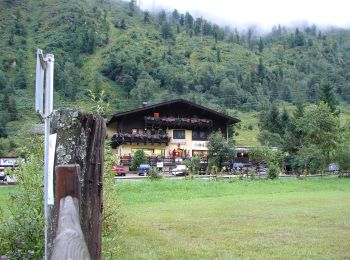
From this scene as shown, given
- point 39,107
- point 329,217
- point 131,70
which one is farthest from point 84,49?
point 39,107

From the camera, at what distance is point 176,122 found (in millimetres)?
50469

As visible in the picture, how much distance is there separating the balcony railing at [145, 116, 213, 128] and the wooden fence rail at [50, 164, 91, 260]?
47.4 meters

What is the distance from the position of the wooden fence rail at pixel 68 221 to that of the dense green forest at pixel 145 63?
238ft

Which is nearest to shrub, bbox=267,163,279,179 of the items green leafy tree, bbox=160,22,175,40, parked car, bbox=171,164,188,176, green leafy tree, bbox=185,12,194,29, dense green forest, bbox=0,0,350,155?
parked car, bbox=171,164,188,176

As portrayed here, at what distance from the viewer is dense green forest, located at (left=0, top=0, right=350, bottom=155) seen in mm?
96375

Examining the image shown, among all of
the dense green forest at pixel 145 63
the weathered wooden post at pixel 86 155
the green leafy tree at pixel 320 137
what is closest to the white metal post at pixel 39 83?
the weathered wooden post at pixel 86 155

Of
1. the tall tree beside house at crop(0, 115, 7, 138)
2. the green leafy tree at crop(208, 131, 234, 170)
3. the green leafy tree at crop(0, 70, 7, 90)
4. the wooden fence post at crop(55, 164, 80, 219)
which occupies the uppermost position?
the green leafy tree at crop(0, 70, 7, 90)

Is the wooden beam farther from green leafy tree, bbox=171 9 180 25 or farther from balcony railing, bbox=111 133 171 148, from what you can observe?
green leafy tree, bbox=171 9 180 25

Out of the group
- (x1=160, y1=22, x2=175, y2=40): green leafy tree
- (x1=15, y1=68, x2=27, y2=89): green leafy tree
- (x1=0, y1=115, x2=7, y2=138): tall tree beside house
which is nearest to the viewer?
(x1=0, y1=115, x2=7, y2=138): tall tree beside house

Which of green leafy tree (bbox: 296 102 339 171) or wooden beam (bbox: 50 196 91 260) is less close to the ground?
green leafy tree (bbox: 296 102 339 171)

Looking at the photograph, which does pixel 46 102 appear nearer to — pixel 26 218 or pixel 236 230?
pixel 26 218

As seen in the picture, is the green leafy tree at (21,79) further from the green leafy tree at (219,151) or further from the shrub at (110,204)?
the shrub at (110,204)

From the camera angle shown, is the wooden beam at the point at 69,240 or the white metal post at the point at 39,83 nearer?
the wooden beam at the point at 69,240

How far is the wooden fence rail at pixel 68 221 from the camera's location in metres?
1.50
